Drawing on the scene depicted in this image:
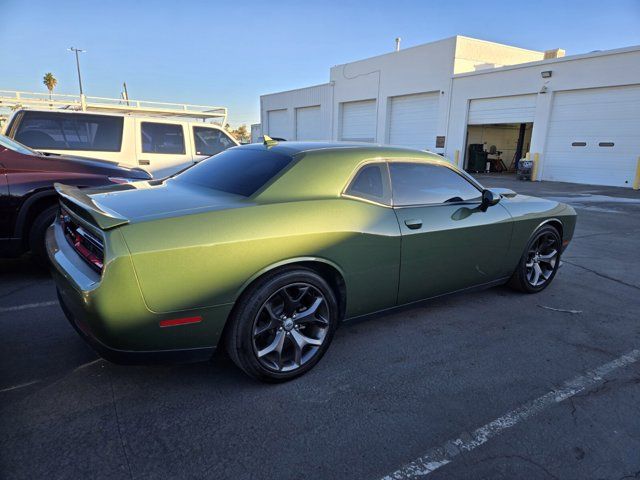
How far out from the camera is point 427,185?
3631mm

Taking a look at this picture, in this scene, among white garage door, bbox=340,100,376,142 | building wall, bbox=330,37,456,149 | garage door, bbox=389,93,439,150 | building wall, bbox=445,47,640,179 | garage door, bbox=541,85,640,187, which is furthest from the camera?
white garage door, bbox=340,100,376,142

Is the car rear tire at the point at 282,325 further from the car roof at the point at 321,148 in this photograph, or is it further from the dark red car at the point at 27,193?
the dark red car at the point at 27,193

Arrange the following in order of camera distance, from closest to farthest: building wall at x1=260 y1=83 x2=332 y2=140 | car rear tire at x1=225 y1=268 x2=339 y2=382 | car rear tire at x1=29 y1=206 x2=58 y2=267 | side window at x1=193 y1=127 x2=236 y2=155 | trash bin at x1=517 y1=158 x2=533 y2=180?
car rear tire at x1=225 y1=268 x2=339 y2=382
car rear tire at x1=29 y1=206 x2=58 y2=267
side window at x1=193 y1=127 x2=236 y2=155
trash bin at x1=517 y1=158 x2=533 y2=180
building wall at x1=260 y1=83 x2=332 y2=140

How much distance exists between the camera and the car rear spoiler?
7.61ft

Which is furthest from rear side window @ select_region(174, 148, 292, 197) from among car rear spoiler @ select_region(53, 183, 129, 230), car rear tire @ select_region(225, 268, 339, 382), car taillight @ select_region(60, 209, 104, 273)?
car taillight @ select_region(60, 209, 104, 273)

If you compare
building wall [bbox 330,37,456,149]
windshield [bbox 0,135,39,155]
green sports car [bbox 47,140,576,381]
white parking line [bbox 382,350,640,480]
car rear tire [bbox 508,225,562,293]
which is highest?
building wall [bbox 330,37,456,149]

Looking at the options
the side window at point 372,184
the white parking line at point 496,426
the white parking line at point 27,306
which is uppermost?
the side window at point 372,184

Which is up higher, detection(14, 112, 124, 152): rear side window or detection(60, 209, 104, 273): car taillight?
detection(14, 112, 124, 152): rear side window

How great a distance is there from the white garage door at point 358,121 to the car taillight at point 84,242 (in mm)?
25917

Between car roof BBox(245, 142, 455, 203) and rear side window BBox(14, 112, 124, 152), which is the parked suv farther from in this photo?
car roof BBox(245, 142, 455, 203)

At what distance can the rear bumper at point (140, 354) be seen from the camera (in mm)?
2395

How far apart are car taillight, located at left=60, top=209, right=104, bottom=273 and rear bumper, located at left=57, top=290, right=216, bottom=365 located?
0.36 m

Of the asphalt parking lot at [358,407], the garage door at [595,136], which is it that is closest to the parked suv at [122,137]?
the asphalt parking lot at [358,407]

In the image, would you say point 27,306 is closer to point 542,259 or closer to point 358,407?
point 358,407
